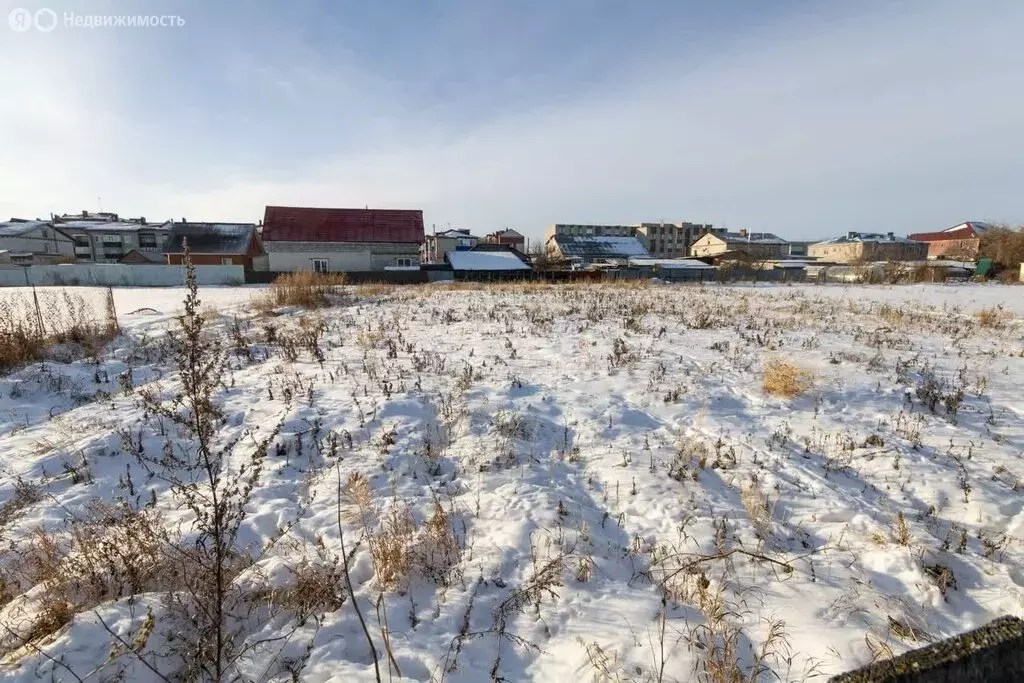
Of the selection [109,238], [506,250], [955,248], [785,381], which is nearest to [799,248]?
[955,248]

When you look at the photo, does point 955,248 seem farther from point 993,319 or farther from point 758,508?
point 758,508

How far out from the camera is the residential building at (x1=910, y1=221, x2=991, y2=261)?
59703 millimetres

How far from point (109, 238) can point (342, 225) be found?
52.1 metres

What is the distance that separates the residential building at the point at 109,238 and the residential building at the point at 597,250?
180 feet

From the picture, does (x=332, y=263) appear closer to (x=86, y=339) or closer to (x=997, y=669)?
(x=86, y=339)

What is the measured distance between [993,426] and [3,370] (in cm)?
1306

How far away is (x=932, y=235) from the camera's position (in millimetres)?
72688

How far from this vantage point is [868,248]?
67938 millimetres

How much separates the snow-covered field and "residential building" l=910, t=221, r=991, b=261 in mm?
72461

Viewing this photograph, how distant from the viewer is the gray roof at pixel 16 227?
5494 centimetres

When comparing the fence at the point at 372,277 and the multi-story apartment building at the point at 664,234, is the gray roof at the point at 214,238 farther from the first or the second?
the multi-story apartment building at the point at 664,234

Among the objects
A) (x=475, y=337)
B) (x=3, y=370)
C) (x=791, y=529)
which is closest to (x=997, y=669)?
(x=791, y=529)

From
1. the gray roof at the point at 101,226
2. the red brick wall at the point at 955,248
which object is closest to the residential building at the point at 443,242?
the gray roof at the point at 101,226

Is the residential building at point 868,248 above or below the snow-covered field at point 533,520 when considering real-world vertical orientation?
above
